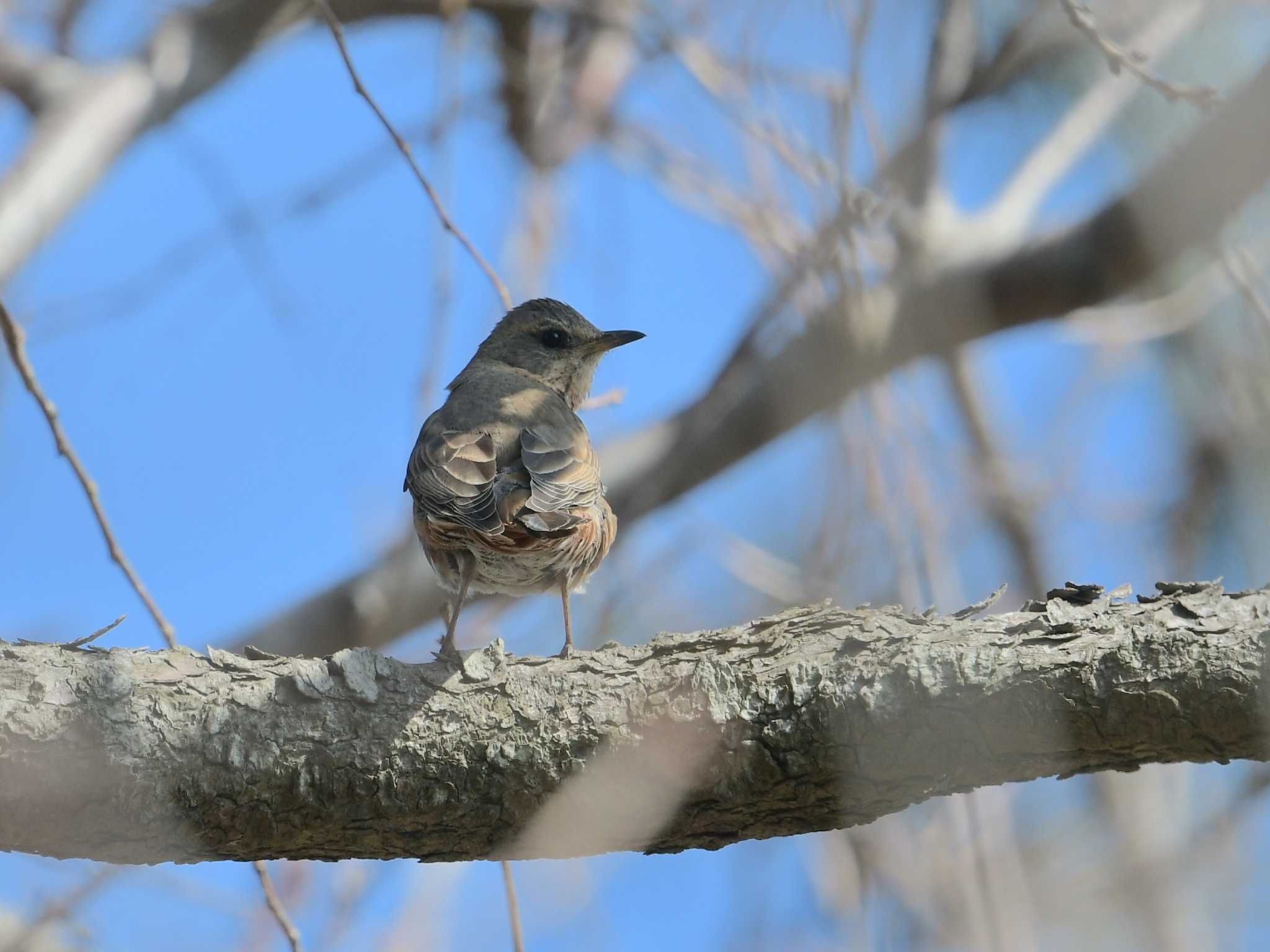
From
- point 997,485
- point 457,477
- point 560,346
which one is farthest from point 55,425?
point 997,485

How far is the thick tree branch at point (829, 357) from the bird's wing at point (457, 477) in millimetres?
1623

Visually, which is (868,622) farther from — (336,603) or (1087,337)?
(1087,337)

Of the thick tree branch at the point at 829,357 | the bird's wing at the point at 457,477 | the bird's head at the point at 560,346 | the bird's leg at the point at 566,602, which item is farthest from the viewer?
the bird's head at the point at 560,346

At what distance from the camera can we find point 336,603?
6.05m

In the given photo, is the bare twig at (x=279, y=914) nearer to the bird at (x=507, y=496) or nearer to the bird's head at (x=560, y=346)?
the bird at (x=507, y=496)

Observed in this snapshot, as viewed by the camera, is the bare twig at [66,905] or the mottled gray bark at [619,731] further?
the bare twig at [66,905]

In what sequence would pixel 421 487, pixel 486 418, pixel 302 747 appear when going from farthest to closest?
pixel 486 418 < pixel 421 487 < pixel 302 747

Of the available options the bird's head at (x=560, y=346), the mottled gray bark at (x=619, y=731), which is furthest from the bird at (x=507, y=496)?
the bird's head at (x=560, y=346)

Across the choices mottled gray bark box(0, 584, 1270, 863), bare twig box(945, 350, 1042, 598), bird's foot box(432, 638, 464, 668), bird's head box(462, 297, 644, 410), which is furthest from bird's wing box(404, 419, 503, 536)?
bare twig box(945, 350, 1042, 598)

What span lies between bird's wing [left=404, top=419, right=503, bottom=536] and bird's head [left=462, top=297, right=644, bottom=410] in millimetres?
1520

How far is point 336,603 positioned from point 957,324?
3.43 m

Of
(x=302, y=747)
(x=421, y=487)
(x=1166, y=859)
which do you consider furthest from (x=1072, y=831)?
(x=302, y=747)

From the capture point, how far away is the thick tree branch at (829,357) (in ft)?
18.5

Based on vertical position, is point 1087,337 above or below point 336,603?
above
